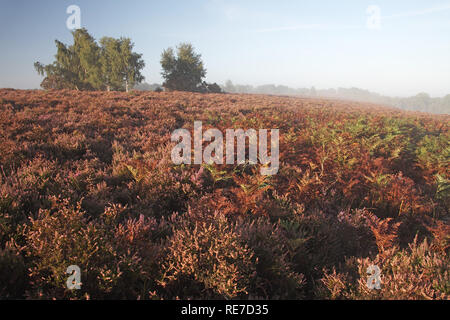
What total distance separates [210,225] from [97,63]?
1796 inches

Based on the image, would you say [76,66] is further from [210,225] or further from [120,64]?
[210,225]

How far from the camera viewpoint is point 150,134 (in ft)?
23.7

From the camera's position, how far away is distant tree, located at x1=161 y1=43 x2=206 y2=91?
37969 mm

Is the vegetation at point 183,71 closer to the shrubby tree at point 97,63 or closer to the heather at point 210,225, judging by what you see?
the shrubby tree at point 97,63

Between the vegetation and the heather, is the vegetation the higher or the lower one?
the higher one

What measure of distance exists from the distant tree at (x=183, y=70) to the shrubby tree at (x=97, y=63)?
4594 mm

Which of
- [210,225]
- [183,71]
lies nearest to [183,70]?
[183,71]

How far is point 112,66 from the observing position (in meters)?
37.2

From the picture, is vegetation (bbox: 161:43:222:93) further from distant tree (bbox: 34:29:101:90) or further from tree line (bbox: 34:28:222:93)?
distant tree (bbox: 34:29:101:90)

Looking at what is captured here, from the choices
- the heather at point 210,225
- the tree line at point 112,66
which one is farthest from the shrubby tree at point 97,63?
the heather at point 210,225

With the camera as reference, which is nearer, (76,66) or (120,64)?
(120,64)

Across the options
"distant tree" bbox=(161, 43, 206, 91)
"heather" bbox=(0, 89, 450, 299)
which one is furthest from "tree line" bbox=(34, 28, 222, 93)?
"heather" bbox=(0, 89, 450, 299)

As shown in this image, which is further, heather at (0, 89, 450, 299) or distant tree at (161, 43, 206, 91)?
distant tree at (161, 43, 206, 91)
